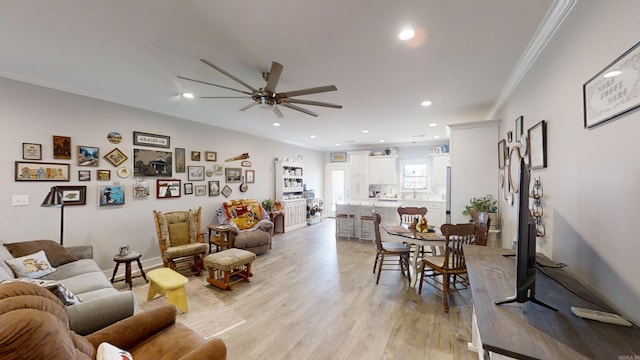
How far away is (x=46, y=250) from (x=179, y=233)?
5.25 feet

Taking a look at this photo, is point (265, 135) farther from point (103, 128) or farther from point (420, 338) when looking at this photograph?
point (420, 338)

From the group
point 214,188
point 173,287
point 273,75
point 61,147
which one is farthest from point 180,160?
point 273,75

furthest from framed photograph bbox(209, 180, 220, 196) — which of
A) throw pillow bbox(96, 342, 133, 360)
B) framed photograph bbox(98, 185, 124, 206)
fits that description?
throw pillow bbox(96, 342, 133, 360)

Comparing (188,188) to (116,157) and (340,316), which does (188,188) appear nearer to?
(116,157)

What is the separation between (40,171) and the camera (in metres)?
3.13

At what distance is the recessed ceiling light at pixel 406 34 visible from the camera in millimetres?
1979

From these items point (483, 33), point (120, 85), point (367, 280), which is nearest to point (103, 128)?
point (120, 85)

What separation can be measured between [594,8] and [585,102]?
527mm

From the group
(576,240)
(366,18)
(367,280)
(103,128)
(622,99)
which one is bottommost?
(367,280)

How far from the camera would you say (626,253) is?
1.17m

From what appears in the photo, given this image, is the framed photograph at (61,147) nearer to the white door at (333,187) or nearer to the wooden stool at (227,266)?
the wooden stool at (227,266)

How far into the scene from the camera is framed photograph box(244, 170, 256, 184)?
614 cm

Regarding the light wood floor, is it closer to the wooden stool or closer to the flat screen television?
the wooden stool

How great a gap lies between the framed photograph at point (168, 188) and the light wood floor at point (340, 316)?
2.05 metres
